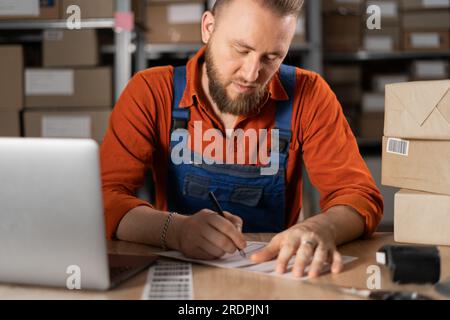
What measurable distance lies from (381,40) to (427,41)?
0.24 m

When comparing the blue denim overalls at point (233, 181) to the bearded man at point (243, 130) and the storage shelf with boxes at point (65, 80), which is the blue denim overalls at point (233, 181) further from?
the storage shelf with boxes at point (65, 80)

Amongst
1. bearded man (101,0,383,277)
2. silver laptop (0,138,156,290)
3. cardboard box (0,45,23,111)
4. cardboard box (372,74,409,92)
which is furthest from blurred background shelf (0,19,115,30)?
silver laptop (0,138,156,290)

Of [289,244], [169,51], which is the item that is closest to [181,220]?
[289,244]

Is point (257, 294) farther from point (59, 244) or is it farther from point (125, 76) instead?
point (125, 76)

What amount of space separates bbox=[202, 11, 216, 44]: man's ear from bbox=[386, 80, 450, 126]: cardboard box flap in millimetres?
491

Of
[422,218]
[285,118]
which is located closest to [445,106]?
[422,218]

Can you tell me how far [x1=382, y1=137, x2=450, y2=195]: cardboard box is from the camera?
1.08m

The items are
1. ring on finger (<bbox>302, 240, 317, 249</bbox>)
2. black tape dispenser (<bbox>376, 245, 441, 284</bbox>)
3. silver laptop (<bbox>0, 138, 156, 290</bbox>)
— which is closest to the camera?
silver laptop (<bbox>0, 138, 156, 290</bbox>)

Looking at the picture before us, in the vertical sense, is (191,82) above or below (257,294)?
above

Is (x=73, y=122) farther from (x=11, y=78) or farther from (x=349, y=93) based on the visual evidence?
(x=349, y=93)

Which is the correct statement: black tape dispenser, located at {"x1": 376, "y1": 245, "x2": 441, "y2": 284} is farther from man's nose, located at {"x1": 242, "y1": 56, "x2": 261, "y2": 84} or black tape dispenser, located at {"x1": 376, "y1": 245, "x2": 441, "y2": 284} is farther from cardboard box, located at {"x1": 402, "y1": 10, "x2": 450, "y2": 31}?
cardboard box, located at {"x1": 402, "y1": 10, "x2": 450, "y2": 31}

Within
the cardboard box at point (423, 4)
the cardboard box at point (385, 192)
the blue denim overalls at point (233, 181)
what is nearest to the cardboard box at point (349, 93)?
the cardboard box at point (385, 192)

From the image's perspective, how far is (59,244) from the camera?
0.75 metres

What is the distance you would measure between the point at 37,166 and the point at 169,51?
2196 mm
